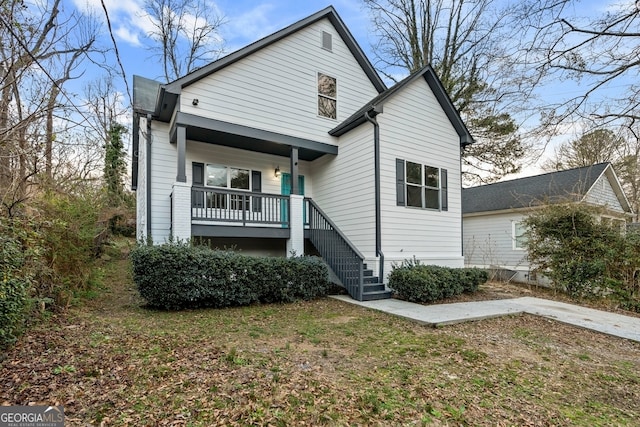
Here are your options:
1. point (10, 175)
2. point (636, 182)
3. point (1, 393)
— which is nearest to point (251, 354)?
point (1, 393)

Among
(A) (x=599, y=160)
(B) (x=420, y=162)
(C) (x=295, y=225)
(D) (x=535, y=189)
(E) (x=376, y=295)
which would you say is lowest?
(E) (x=376, y=295)

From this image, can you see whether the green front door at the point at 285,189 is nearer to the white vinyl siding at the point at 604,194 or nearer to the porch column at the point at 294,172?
the porch column at the point at 294,172

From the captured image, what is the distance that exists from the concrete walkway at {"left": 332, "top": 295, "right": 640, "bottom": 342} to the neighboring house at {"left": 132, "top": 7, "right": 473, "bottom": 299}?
1.14 m

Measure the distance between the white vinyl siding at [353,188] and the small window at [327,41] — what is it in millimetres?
3159

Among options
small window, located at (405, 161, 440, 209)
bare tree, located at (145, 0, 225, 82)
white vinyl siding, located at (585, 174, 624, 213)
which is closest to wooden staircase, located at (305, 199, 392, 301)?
small window, located at (405, 161, 440, 209)

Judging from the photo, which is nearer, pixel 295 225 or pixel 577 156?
pixel 295 225

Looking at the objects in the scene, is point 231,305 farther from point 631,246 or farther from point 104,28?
point 631,246

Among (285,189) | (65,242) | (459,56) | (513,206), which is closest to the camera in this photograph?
(65,242)

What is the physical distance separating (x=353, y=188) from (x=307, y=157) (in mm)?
2408

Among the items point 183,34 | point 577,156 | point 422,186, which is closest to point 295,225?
point 422,186

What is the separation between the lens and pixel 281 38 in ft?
32.0

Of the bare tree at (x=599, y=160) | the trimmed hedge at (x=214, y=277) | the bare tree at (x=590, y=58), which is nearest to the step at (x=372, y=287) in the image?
the trimmed hedge at (x=214, y=277)

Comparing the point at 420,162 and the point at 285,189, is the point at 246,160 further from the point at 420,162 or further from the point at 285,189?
the point at 420,162

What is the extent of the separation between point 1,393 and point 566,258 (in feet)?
41.4
